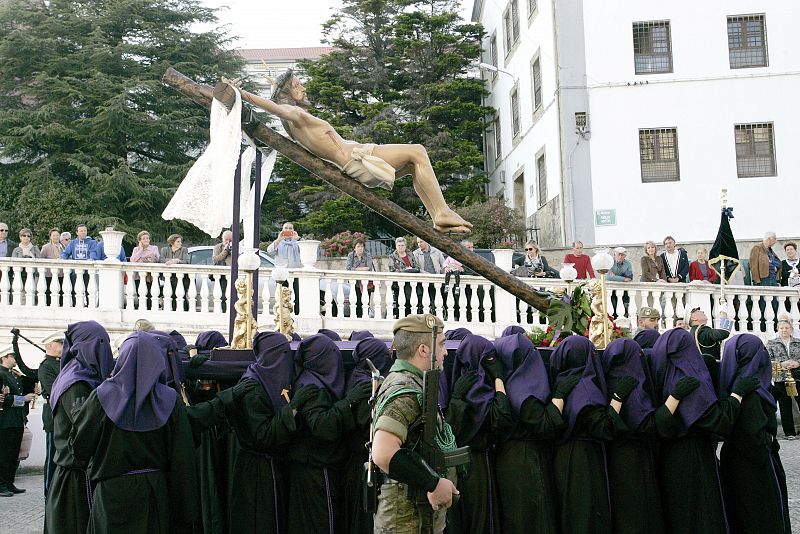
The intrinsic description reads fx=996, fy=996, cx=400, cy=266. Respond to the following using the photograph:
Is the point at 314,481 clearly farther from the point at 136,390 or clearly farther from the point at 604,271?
the point at 604,271

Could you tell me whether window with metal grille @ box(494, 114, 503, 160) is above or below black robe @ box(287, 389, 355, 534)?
above

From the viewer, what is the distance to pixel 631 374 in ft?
24.3

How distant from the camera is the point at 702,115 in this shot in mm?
25891

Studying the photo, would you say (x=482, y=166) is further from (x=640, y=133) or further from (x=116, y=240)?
(x=116, y=240)

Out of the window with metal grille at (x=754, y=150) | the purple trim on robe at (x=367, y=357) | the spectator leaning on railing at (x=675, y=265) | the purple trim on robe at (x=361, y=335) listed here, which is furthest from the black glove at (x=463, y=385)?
the window with metal grille at (x=754, y=150)

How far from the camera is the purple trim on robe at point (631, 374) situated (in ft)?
23.9

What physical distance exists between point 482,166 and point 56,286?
19.3 meters

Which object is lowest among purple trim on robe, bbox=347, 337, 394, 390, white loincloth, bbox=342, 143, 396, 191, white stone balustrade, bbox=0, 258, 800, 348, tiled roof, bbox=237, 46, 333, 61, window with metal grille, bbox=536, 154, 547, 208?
purple trim on robe, bbox=347, 337, 394, 390

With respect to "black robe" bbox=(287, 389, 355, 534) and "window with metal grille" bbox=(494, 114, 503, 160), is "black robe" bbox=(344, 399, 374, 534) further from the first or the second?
"window with metal grille" bbox=(494, 114, 503, 160)

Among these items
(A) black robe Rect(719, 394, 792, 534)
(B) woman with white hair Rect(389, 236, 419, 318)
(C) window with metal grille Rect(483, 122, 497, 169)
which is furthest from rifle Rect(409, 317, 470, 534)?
(C) window with metal grille Rect(483, 122, 497, 169)

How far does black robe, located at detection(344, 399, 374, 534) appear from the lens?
7383 millimetres

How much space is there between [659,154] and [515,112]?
7.12 m

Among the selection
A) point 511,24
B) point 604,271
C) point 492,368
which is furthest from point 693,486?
point 511,24

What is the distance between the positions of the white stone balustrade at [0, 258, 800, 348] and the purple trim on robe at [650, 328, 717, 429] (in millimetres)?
8662
